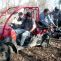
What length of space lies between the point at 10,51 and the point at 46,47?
260 centimetres

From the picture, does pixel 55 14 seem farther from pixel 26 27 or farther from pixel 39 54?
pixel 39 54

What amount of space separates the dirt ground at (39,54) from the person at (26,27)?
16.1 inches

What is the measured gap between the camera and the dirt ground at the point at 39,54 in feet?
26.6

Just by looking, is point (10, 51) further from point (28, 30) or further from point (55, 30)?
point (55, 30)

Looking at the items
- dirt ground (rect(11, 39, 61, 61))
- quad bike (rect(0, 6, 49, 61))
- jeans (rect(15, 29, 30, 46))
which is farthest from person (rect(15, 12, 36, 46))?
dirt ground (rect(11, 39, 61, 61))

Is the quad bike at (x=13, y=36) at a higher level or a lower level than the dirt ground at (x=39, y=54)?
higher

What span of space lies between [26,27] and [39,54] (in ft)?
3.77

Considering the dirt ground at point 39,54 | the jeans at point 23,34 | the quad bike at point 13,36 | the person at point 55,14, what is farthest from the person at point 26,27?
the person at point 55,14

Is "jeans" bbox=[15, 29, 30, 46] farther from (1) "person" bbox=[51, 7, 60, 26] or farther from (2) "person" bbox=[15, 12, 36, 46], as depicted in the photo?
(1) "person" bbox=[51, 7, 60, 26]

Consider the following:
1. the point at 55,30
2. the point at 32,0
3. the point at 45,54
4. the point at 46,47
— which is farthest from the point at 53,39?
the point at 32,0

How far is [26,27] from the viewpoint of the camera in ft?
31.0

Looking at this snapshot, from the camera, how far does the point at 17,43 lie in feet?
29.1

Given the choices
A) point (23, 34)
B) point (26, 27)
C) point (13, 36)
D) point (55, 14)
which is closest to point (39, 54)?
point (23, 34)

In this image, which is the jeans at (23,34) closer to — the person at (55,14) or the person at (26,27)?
the person at (26,27)
